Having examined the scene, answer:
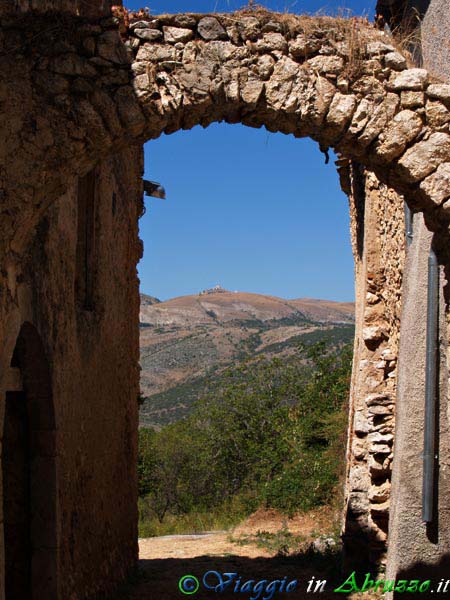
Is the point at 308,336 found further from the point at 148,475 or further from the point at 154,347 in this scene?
the point at 148,475

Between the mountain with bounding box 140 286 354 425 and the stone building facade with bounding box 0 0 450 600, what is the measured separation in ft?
59.2

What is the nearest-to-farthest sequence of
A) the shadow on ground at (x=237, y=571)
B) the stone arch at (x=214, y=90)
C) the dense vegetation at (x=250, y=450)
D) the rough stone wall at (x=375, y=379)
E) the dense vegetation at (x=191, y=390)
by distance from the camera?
1. the stone arch at (x=214, y=90)
2. the rough stone wall at (x=375, y=379)
3. the shadow on ground at (x=237, y=571)
4. the dense vegetation at (x=250, y=450)
5. the dense vegetation at (x=191, y=390)

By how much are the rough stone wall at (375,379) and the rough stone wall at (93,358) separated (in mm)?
2578

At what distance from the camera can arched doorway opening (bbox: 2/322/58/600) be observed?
579 cm

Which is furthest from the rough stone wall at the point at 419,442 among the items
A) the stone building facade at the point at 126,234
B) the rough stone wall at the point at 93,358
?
the rough stone wall at the point at 93,358

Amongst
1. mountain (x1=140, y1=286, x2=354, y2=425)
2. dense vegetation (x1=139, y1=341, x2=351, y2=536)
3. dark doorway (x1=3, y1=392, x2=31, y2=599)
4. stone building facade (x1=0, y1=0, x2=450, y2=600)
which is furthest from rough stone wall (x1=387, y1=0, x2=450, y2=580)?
mountain (x1=140, y1=286, x2=354, y2=425)

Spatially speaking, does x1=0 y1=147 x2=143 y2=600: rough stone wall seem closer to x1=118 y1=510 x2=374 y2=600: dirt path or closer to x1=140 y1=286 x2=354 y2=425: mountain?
x1=118 y1=510 x2=374 y2=600: dirt path

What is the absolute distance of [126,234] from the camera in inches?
375

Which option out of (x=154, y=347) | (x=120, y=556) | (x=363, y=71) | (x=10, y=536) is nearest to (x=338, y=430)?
(x=120, y=556)

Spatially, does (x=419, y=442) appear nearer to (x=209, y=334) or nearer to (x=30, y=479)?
(x=30, y=479)

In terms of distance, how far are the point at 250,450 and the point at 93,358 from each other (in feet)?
38.8

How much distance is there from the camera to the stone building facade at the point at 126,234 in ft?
13.9

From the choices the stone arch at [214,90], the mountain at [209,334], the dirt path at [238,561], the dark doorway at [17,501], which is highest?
the mountain at [209,334]

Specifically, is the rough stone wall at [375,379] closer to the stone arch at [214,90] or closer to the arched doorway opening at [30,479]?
the stone arch at [214,90]
